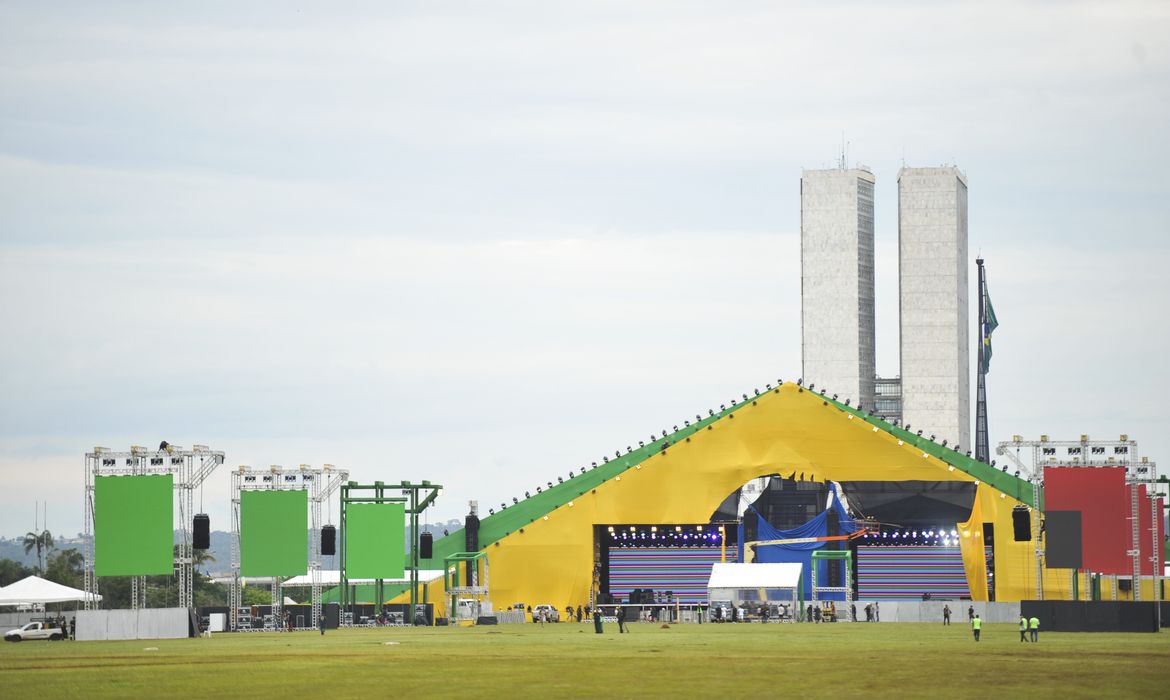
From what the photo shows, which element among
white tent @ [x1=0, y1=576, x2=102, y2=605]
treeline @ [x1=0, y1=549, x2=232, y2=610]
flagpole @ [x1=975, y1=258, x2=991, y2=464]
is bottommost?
treeline @ [x1=0, y1=549, x2=232, y2=610]

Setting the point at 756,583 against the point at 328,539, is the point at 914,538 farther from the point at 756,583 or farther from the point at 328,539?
the point at 328,539

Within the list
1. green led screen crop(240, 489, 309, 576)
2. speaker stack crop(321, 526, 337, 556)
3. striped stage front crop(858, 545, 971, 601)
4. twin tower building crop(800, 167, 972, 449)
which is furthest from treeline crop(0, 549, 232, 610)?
twin tower building crop(800, 167, 972, 449)

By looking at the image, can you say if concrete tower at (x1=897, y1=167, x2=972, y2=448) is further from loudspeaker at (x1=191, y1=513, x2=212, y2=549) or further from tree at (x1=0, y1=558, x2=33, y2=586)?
loudspeaker at (x1=191, y1=513, x2=212, y2=549)

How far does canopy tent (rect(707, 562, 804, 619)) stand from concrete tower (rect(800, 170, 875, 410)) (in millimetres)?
90966

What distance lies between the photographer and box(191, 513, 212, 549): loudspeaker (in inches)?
2677

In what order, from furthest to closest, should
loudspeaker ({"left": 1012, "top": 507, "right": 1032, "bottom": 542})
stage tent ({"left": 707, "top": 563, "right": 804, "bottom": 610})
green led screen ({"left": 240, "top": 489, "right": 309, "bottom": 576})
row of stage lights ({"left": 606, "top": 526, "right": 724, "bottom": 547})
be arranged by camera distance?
row of stage lights ({"left": 606, "top": 526, "right": 724, "bottom": 547})
stage tent ({"left": 707, "top": 563, "right": 804, "bottom": 610})
green led screen ({"left": 240, "top": 489, "right": 309, "bottom": 576})
loudspeaker ({"left": 1012, "top": 507, "right": 1032, "bottom": 542})

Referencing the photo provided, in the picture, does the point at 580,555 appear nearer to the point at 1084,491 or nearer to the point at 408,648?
the point at 1084,491

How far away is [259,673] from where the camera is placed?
38.7 m

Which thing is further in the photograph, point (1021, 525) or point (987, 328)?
point (987, 328)

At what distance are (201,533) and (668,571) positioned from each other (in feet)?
80.7

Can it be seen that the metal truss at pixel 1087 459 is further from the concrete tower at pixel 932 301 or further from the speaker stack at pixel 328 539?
the concrete tower at pixel 932 301

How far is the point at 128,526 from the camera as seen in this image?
222 feet

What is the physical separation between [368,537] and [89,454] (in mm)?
16029

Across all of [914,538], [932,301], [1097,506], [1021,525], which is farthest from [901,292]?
[1021,525]
